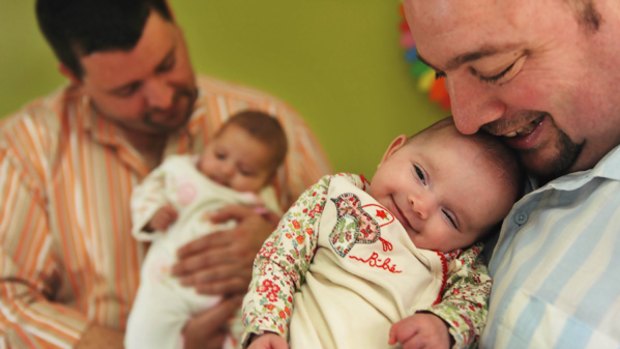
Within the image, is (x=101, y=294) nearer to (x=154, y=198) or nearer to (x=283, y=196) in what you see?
(x=154, y=198)

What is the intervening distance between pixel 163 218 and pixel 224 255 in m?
0.21

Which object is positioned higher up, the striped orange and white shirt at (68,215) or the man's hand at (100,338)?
the striped orange and white shirt at (68,215)

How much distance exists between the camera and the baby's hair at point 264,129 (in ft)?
5.90

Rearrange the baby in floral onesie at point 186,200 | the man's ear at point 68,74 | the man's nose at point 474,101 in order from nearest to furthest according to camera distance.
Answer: the man's nose at point 474,101 < the baby in floral onesie at point 186,200 < the man's ear at point 68,74

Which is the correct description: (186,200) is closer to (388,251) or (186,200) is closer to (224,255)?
(224,255)

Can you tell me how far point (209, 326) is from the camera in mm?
1623

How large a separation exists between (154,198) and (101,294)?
13.8 inches

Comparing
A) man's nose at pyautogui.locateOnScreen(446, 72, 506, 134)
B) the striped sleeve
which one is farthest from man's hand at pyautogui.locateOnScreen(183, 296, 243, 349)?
man's nose at pyautogui.locateOnScreen(446, 72, 506, 134)

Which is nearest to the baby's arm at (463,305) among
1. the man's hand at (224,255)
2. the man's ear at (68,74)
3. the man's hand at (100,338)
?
the man's hand at (224,255)

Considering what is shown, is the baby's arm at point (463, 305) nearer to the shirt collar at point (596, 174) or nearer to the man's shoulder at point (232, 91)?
the shirt collar at point (596, 174)

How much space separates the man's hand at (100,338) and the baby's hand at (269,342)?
3.09ft

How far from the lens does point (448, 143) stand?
1082 mm

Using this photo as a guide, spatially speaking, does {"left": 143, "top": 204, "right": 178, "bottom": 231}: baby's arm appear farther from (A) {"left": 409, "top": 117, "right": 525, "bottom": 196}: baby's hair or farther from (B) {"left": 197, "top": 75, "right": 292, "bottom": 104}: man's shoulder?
(A) {"left": 409, "top": 117, "right": 525, "bottom": 196}: baby's hair

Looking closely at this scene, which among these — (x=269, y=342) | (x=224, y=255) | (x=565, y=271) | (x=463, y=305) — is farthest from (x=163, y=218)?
(x=565, y=271)
